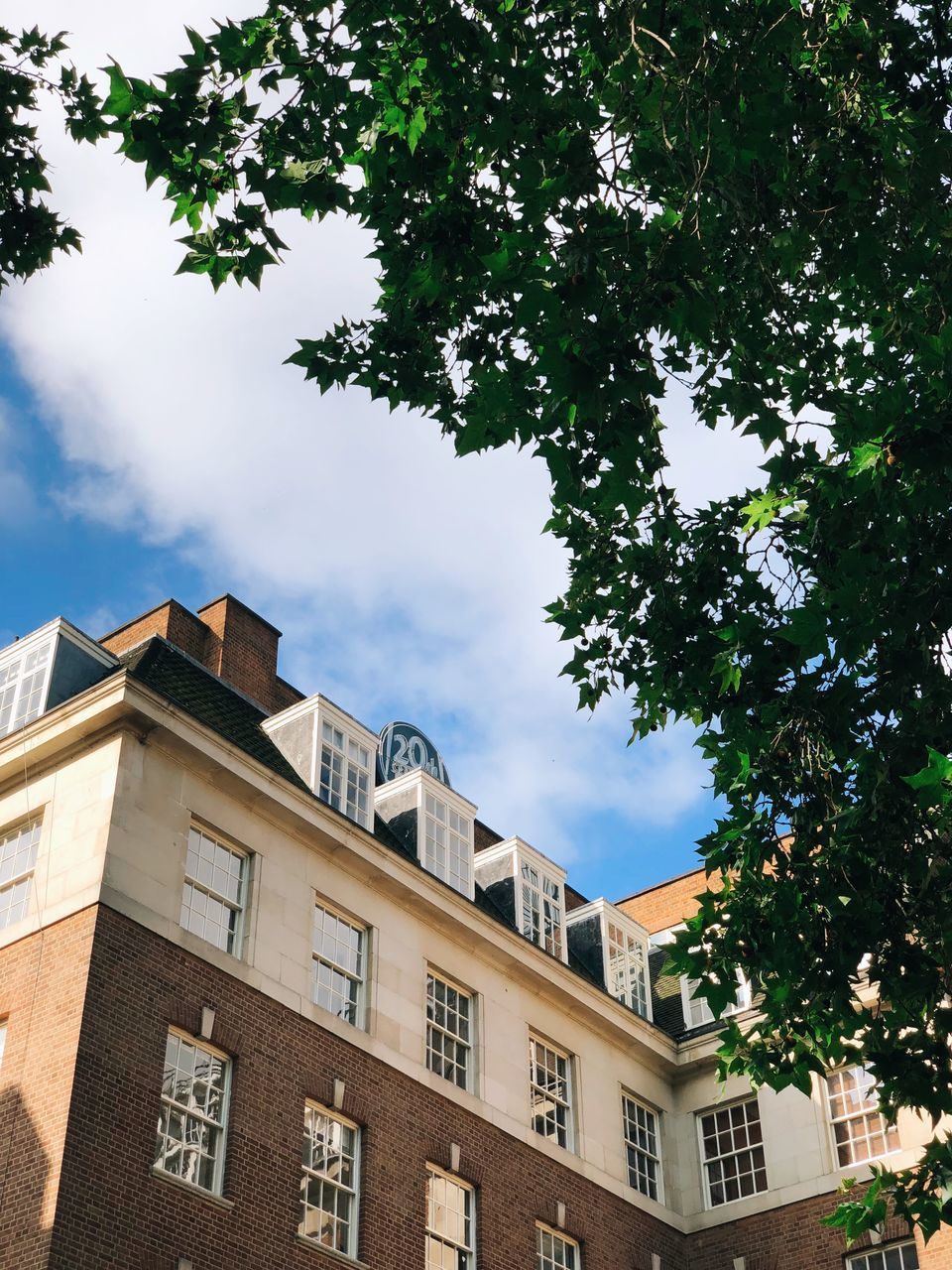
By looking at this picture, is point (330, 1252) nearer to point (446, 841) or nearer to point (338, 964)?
point (338, 964)

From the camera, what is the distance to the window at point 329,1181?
21.5 meters

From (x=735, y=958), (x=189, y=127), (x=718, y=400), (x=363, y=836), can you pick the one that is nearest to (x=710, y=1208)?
(x=363, y=836)

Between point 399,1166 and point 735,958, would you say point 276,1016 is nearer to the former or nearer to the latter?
point 399,1166

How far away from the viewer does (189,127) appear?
1131cm

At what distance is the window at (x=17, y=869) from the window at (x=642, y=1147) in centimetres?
1287

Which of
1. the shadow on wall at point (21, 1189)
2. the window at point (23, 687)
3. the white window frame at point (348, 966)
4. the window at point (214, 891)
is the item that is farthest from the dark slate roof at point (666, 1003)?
the shadow on wall at point (21, 1189)

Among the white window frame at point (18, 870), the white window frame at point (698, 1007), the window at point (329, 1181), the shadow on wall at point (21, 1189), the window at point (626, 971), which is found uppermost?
the window at point (626, 971)

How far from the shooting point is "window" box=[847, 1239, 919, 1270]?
26000 mm

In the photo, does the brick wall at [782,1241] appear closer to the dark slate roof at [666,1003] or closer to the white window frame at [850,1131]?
the white window frame at [850,1131]

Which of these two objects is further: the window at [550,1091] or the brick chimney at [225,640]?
the brick chimney at [225,640]

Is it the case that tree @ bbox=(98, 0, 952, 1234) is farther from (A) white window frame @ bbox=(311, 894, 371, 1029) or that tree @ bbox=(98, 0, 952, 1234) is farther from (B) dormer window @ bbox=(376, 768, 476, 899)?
(B) dormer window @ bbox=(376, 768, 476, 899)

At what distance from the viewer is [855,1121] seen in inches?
1109

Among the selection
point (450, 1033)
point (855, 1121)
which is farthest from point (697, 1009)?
point (450, 1033)

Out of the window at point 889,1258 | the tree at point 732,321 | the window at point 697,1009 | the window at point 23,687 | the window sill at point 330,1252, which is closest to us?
the tree at point 732,321
